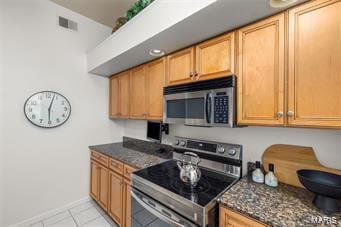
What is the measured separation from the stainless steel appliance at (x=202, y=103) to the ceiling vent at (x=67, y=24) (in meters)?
1.83

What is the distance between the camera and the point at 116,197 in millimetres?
2102

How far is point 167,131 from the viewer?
240 cm

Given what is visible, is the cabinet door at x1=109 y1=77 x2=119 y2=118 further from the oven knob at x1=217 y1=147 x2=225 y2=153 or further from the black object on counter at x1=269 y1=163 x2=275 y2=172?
the black object on counter at x1=269 y1=163 x2=275 y2=172

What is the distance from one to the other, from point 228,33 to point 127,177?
177 cm

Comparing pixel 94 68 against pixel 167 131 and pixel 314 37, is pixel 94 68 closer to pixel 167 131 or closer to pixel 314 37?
pixel 167 131

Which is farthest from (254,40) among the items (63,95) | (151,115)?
(63,95)

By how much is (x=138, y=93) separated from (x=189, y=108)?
0.99m

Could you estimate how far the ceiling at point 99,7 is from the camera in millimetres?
2295

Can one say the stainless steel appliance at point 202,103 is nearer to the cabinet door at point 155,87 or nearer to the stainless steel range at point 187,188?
the cabinet door at point 155,87

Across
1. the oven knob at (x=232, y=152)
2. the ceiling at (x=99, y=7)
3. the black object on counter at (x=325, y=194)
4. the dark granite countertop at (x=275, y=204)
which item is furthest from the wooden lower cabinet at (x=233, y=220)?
the ceiling at (x=99, y=7)

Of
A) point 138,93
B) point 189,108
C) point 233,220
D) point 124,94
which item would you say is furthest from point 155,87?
point 233,220

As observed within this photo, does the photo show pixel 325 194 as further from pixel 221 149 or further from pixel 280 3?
pixel 280 3

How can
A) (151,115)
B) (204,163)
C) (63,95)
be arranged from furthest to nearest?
(63,95)
(151,115)
(204,163)

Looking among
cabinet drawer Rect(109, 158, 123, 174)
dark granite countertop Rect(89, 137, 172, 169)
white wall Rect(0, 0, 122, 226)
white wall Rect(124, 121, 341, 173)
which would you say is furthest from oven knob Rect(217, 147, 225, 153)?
white wall Rect(0, 0, 122, 226)
